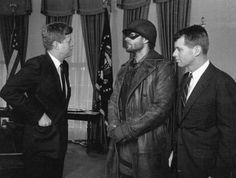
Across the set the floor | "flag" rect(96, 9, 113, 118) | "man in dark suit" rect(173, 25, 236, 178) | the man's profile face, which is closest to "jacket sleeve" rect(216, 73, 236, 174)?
"man in dark suit" rect(173, 25, 236, 178)

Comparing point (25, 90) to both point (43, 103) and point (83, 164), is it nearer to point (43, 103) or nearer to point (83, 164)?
point (43, 103)

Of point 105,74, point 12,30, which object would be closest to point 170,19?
point 105,74

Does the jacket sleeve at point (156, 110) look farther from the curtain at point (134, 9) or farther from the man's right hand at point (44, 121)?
the curtain at point (134, 9)

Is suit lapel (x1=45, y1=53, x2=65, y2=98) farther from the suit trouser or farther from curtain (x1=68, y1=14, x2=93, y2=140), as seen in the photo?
curtain (x1=68, y1=14, x2=93, y2=140)

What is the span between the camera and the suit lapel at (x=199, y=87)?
1.73 m

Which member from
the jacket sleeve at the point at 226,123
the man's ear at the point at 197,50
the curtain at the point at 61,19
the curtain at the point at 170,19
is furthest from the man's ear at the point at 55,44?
the curtain at the point at 61,19

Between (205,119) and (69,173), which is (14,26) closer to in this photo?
(69,173)

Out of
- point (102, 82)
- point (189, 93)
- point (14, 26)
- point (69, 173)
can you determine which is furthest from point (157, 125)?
point (14, 26)

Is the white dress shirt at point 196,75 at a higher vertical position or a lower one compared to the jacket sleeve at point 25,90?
higher

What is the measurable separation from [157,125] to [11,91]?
1093mm

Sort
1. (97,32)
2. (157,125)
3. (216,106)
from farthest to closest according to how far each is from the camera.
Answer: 1. (97,32)
2. (157,125)
3. (216,106)

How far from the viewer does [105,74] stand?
18.5 feet

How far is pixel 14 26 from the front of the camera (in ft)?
23.0

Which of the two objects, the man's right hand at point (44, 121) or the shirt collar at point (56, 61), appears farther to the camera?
the shirt collar at point (56, 61)
